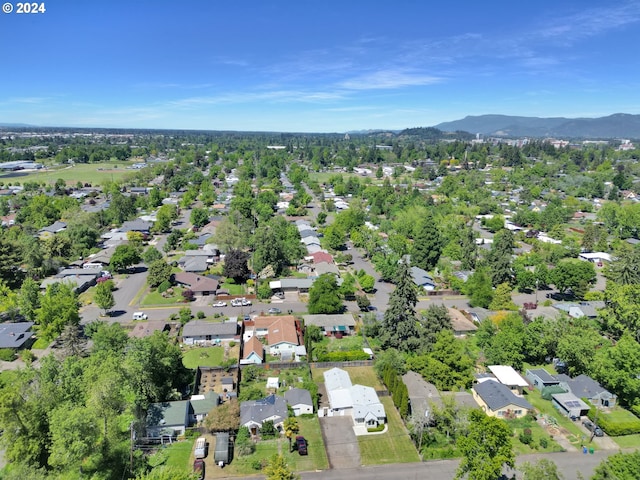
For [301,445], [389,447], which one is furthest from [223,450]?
[389,447]

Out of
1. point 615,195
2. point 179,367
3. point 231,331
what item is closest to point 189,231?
point 231,331

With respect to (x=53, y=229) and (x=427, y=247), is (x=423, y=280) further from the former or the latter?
(x=53, y=229)

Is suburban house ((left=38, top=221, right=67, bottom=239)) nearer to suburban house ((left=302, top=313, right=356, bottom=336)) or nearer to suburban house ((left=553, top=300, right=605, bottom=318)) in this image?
suburban house ((left=302, top=313, right=356, bottom=336))

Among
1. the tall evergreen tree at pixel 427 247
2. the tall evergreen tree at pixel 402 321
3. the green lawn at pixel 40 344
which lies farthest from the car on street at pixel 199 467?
the tall evergreen tree at pixel 427 247

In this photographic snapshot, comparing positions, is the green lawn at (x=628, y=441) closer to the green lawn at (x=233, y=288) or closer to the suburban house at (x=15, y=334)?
the green lawn at (x=233, y=288)

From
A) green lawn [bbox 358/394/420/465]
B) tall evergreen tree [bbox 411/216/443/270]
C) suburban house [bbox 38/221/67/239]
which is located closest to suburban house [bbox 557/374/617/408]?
green lawn [bbox 358/394/420/465]

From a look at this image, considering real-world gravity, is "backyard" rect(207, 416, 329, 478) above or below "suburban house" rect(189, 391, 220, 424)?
below
